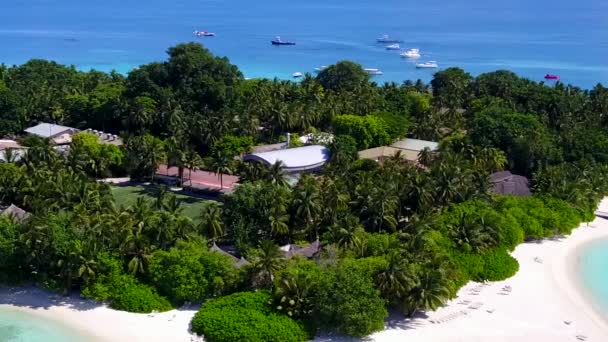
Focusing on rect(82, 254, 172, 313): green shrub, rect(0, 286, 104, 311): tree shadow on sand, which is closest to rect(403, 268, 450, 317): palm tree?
rect(82, 254, 172, 313): green shrub

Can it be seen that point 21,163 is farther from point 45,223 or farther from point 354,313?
point 354,313

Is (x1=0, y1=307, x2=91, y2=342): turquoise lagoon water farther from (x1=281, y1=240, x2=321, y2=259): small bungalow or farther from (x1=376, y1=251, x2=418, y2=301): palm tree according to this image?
(x1=376, y1=251, x2=418, y2=301): palm tree

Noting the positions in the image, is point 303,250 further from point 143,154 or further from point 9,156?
point 9,156

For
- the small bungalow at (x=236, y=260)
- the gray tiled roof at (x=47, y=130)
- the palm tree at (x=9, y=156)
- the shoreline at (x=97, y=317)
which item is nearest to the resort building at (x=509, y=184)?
the small bungalow at (x=236, y=260)

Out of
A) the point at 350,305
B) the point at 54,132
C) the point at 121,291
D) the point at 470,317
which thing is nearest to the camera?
the point at 350,305

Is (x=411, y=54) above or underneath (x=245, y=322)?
above

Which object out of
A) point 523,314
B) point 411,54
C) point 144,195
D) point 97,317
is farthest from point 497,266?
point 411,54

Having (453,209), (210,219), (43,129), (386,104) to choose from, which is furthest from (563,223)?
(43,129)
